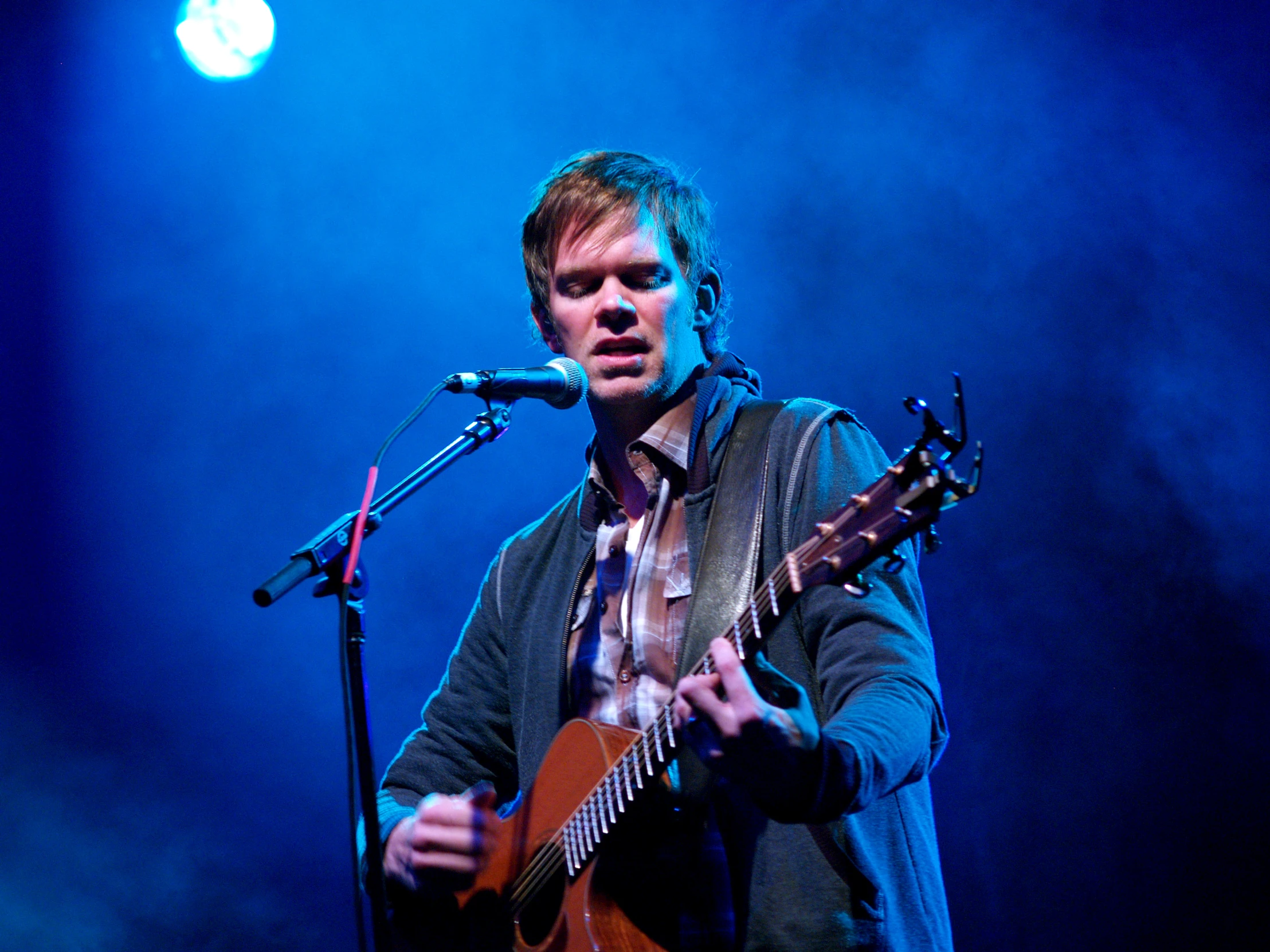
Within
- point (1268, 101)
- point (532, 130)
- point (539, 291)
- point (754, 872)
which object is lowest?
point (754, 872)

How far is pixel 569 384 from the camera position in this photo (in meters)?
2.11

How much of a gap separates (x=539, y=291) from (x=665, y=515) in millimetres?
916

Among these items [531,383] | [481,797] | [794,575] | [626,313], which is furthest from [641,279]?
[481,797]

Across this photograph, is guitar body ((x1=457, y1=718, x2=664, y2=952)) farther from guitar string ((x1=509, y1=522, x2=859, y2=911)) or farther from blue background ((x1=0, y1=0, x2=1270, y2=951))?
blue background ((x1=0, y1=0, x2=1270, y2=951))

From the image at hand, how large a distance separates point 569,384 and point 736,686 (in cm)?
97

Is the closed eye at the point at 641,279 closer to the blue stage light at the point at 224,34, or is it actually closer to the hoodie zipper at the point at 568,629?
the hoodie zipper at the point at 568,629

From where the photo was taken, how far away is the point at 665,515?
7.66 feet

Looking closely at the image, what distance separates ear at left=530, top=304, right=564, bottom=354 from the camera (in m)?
2.89

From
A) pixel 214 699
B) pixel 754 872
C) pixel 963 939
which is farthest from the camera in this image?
pixel 214 699

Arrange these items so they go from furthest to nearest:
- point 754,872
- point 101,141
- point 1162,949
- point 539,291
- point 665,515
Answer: point 101,141 → point 1162,949 → point 539,291 → point 665,515 → point 754,872

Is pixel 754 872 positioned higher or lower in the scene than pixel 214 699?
lower

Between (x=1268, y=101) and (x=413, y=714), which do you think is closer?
Result: (x=1268, y=101)

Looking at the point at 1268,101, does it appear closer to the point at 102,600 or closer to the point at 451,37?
the point at 451,37

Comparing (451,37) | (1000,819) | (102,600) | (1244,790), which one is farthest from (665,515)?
(451,37)
